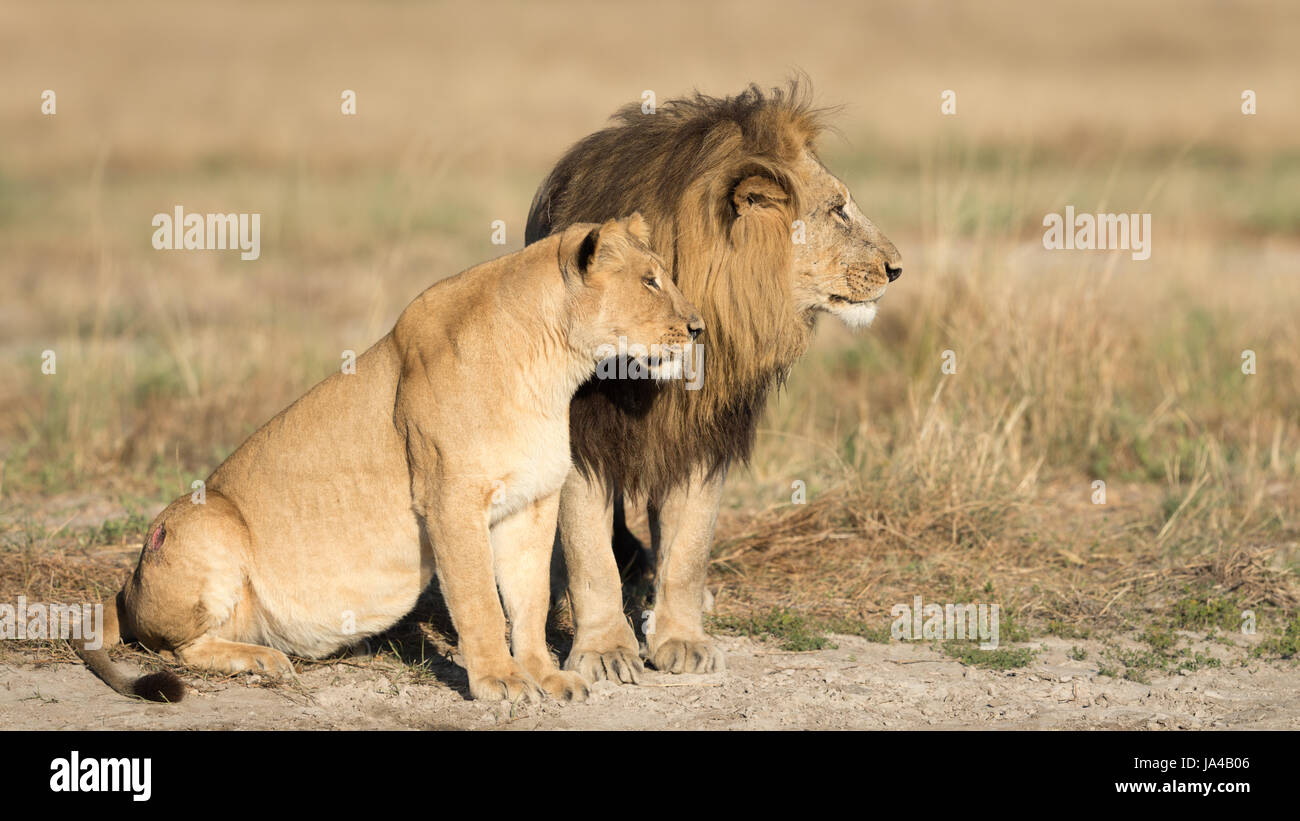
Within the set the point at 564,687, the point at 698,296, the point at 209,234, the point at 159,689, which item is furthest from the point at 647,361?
the point at 209,234

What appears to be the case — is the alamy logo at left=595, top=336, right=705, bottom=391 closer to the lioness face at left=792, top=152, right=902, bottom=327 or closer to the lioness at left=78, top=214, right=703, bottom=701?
the lioness at left=78, top=214, right=703, bottom=701

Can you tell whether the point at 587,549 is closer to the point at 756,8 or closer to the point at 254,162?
the point at 254,162

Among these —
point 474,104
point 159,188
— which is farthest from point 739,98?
point 474,104

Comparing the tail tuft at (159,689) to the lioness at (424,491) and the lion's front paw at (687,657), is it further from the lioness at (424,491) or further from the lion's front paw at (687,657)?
the lion's front paw at (687,657)

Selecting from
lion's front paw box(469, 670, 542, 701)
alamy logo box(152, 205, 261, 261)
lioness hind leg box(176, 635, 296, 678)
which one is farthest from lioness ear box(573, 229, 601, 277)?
alamy logo box(152, 205, 261, 261)

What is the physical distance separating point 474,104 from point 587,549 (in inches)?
778

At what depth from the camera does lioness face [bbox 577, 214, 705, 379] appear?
4.45 meters

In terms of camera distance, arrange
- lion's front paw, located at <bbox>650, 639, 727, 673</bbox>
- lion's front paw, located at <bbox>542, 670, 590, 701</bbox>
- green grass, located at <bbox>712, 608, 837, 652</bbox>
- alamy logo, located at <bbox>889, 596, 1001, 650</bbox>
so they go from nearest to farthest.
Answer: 1. lion's front paw, located at <bbox>542, 670, 590, 701</bbox>
2. lion's front paw, located at <bbox>650, 639, 727, 673</bbox>
3. green grass, located at <bbox>712, 608, 837, 652</bbox>
4. alamy logo, located at <bbox>889, 596, 1001, 650</bbox>

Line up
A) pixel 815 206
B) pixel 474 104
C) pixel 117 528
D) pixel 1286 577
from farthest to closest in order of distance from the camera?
pixel 474 104
pixel 117 528
pixel 1286 577
pixel 815 206

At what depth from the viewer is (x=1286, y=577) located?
5.88 m

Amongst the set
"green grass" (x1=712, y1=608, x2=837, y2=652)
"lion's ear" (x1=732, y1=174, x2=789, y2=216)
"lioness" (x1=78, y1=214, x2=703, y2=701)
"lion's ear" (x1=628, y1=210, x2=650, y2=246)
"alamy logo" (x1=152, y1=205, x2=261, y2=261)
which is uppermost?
"alamy logo" (x1=152, y1=205, x2=261, y2=261)

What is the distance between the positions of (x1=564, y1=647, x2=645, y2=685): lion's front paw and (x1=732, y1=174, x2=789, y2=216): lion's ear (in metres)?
1.48

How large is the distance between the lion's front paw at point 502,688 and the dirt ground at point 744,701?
1.6 inches

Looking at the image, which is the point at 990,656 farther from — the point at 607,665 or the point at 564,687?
the point at 564,687
